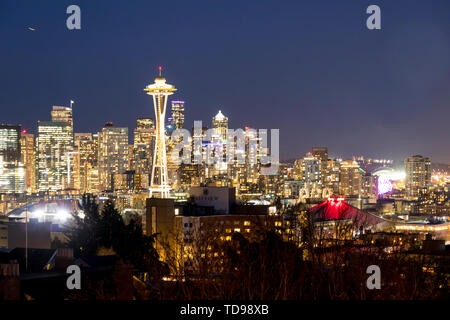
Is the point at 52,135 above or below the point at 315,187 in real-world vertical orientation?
above

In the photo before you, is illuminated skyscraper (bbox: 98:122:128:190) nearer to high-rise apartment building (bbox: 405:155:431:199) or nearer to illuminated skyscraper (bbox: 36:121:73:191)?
illuminated skyscraper (bbox: 36:121:73:191)

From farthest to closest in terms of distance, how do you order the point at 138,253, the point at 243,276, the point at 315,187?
the point at 315,187
the point at 138,253
the point at 243,276

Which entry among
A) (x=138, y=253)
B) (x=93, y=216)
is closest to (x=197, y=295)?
(x=138, y=253)

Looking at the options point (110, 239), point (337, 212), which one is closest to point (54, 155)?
point (337, 212)

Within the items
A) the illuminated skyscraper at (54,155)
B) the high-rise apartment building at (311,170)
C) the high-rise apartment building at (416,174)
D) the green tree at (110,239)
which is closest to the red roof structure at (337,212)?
the green tree at (110,239)

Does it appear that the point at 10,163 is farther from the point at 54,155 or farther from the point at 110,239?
the point at 110,239

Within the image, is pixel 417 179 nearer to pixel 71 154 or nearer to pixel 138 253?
pixel 71 154

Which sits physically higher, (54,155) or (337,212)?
(54,155)
